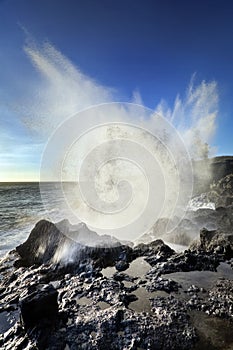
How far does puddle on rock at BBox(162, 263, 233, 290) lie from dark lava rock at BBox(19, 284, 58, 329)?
27.6ft

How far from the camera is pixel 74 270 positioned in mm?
17062

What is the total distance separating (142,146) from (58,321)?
2287cm

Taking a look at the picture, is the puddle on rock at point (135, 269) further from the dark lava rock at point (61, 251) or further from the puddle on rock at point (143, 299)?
the puddle on rock at point (143, 299)

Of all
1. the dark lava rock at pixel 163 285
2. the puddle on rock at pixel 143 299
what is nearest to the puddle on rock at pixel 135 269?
the dark lava rock at pixel 163 285

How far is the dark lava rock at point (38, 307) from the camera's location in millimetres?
11078

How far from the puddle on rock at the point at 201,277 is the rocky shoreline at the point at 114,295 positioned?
0.23 ft

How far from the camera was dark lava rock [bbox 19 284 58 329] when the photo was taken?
11078 mm

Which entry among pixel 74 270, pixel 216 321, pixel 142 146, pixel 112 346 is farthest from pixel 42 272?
pixel 142 146

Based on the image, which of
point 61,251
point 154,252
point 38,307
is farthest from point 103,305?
point 154,252

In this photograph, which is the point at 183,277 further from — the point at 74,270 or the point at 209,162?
the point at 209,162

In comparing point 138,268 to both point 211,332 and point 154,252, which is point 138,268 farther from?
point 211,332

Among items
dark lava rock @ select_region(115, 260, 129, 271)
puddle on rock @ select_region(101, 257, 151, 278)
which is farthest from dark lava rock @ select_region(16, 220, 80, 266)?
dark lava rock @ select_region(115, 260, 129, 271)

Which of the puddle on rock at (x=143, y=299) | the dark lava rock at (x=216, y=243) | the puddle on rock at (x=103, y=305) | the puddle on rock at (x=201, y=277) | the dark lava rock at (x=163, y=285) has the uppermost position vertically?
the dark lava rock at (x=216, y=243)

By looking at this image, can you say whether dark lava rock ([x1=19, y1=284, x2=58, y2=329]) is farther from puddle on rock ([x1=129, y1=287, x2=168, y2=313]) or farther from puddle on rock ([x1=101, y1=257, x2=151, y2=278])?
puddle on rock ([x1=101, y1=257, x2=151, y2=278])
